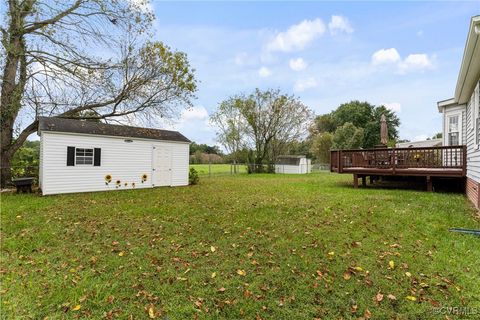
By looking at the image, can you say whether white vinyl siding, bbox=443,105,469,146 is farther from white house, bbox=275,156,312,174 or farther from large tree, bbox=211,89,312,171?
large tree, bbox=211,89,312,171

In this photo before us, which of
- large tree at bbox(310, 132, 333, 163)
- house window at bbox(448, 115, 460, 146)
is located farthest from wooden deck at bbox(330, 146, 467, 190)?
large tree at bbox(310, 132, 333, 163)

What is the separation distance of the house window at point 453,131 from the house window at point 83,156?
48.2 ft

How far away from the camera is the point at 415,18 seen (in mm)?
8945

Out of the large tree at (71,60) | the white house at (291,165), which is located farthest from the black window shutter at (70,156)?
the white house at (291,165)

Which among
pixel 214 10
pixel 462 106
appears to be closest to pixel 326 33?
pixel 214 10

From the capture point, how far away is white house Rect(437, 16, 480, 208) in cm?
489

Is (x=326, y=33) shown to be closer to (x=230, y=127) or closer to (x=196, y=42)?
(x=196, y=42)

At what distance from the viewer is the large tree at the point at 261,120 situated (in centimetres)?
2288

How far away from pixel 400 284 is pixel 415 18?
989cm

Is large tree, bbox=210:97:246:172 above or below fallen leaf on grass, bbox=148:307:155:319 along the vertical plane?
above

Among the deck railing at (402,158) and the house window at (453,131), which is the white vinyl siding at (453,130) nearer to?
the house window at (453,131)

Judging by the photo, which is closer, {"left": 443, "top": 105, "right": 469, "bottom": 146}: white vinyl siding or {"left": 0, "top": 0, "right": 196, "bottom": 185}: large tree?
{"left": 443, "top": 105, "right": 469, "bottom": 146}: white vinyl siding

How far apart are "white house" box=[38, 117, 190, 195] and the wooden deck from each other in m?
8.05

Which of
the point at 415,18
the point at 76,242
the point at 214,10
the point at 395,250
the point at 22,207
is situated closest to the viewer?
the point at 395,250
